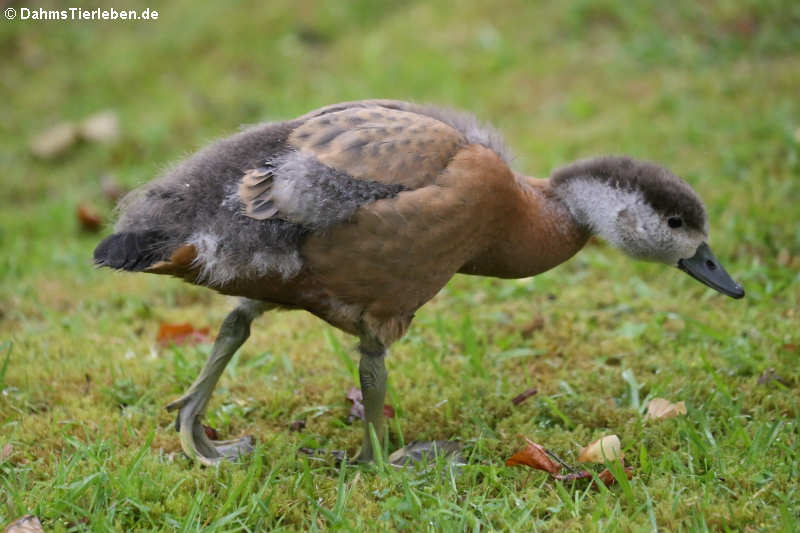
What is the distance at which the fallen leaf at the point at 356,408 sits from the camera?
4.08 meters

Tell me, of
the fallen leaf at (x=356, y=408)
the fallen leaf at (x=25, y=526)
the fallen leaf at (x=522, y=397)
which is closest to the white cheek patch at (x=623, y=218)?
the fallen leaf at (x=522, y=397)

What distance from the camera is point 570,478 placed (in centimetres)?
345

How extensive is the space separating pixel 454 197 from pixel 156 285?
2.93 metres

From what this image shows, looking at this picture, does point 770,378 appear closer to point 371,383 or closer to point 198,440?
point 371,383

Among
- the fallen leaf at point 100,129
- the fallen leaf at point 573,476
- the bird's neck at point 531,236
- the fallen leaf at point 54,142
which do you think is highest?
the bird's neck at point 531,236

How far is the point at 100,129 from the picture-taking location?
7984 millimetres

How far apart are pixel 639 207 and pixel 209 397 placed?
209cm

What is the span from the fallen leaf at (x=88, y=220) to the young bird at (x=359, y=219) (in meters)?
3.00

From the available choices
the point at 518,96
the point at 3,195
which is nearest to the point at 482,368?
the point at 518,96

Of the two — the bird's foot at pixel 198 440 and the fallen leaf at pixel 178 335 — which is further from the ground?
the bird's foot at pixel 198 440

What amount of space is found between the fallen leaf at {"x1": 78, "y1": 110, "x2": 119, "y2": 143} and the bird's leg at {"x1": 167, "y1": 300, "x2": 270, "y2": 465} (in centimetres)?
463

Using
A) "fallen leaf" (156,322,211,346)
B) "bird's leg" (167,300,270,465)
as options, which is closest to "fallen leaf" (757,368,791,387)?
"bird's leg" (167,300,270,465)

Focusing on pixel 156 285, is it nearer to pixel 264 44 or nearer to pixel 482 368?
pixel 482 368

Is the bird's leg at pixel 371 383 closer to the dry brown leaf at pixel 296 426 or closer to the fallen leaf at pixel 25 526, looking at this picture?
the dry brown leaf at pixel 296 426
